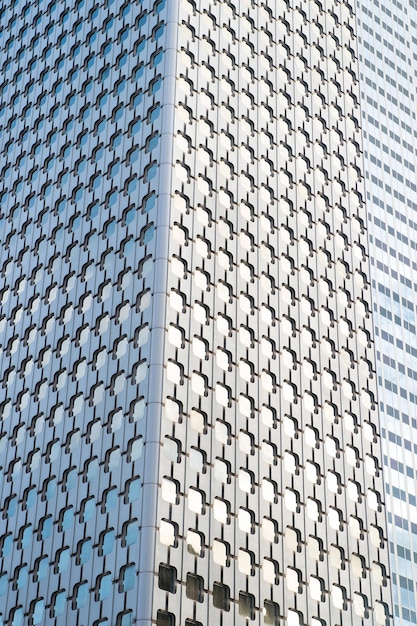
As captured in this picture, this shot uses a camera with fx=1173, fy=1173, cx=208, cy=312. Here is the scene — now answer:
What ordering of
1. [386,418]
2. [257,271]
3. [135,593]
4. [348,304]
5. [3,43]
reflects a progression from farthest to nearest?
[3,43] < [386,418] < [348,304] < [257,271] < [135,593]

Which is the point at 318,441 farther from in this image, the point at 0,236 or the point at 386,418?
the point at 0,236

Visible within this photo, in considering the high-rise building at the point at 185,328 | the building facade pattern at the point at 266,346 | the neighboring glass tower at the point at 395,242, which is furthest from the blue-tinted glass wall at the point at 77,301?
the neighboring glass tower at the point at 395,242

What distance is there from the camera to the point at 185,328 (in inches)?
2667

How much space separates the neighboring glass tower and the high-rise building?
402 inches

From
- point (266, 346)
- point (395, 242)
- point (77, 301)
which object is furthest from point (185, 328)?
point (395, 242)

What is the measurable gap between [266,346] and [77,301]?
12.3 meters

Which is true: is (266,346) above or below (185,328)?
above

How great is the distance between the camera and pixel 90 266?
245 feet

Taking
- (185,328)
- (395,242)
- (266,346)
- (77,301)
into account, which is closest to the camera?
(185,328)

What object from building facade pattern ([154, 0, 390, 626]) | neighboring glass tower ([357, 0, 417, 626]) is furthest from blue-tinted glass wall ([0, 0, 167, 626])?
neighboring glass tower ([357, 0, 417, 626])

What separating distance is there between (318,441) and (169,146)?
20720 millimetres

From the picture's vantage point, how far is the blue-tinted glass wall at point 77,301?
63250 millimetres

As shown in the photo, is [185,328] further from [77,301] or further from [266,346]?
[77,301]

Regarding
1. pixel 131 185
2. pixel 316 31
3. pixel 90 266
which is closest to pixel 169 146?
pixel 131 185
